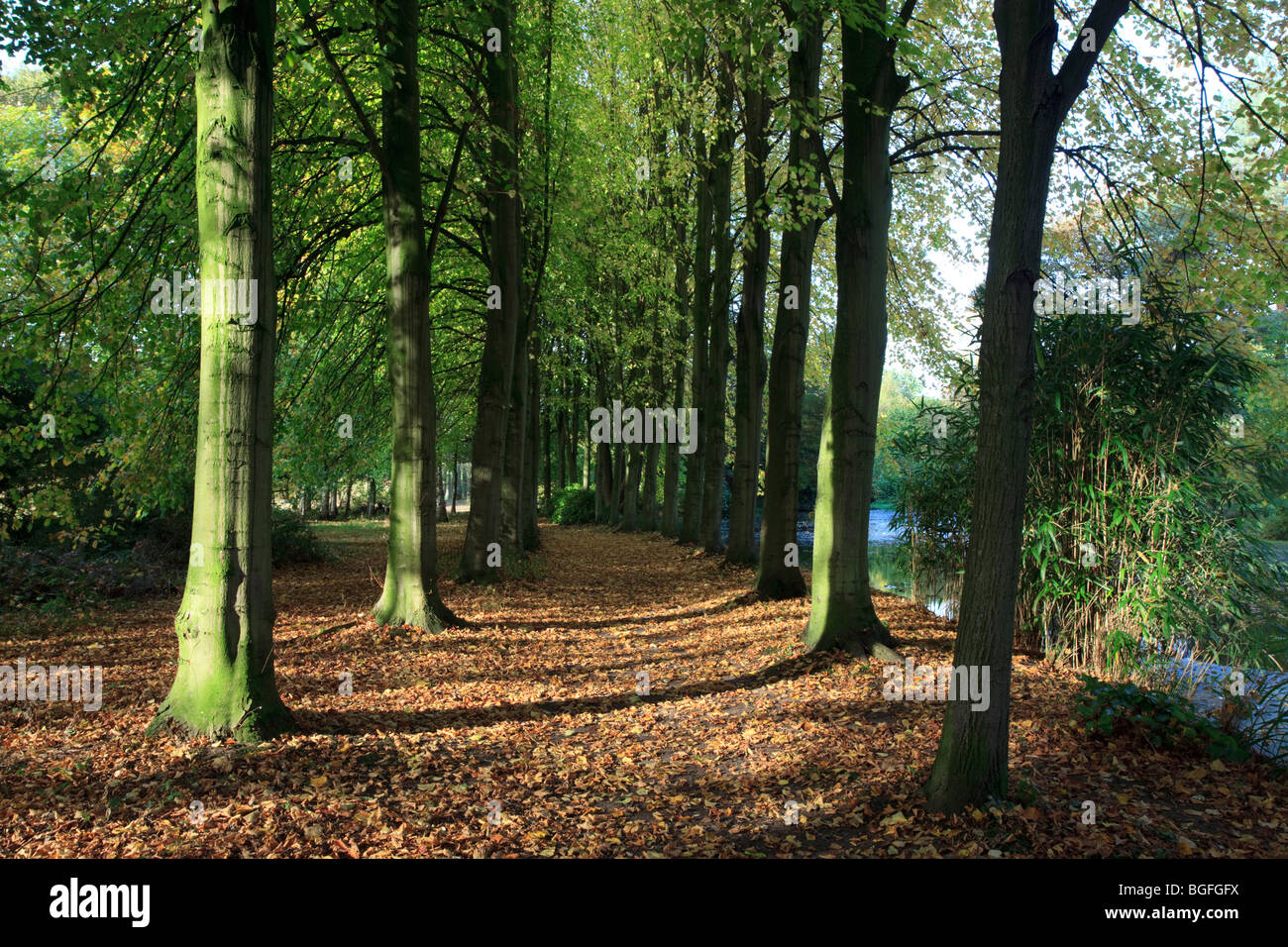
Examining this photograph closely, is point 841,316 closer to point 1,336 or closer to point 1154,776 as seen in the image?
point 1154,776

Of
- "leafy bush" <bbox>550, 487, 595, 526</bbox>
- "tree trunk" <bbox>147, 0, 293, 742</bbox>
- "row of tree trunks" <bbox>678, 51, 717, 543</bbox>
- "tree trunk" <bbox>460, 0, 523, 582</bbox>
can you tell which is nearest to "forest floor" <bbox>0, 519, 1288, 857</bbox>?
"tree trunk" <bbox>147, 0, 293, 742</bbox>

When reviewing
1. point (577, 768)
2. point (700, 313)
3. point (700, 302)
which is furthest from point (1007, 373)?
point (700, 302)

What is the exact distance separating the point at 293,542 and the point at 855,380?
1327 centimetres

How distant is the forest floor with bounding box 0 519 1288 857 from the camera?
4012mm

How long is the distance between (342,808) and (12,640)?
6.45 m

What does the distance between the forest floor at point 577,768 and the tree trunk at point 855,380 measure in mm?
461

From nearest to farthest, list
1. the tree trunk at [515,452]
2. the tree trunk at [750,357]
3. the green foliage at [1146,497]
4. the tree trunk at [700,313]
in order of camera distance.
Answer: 1. the green foliage at [1146,497]
2. the tree trunk at [750,357]
3. the tree trunk at [515,452]
4. the tree trunk at [700,313]

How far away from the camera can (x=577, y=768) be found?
5352mm

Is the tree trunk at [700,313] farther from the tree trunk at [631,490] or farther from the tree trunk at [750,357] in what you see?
the tree trunk at [631,490]

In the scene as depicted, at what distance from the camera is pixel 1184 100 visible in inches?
369

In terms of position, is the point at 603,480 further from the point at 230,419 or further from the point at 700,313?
the point at 230,419

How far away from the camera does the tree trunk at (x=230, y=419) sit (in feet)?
16.4

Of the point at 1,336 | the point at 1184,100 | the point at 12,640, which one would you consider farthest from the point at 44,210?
the point at 1184,100

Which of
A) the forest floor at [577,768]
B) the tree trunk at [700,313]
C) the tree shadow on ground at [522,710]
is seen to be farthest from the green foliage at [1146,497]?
the tree trunk at [700,313]
